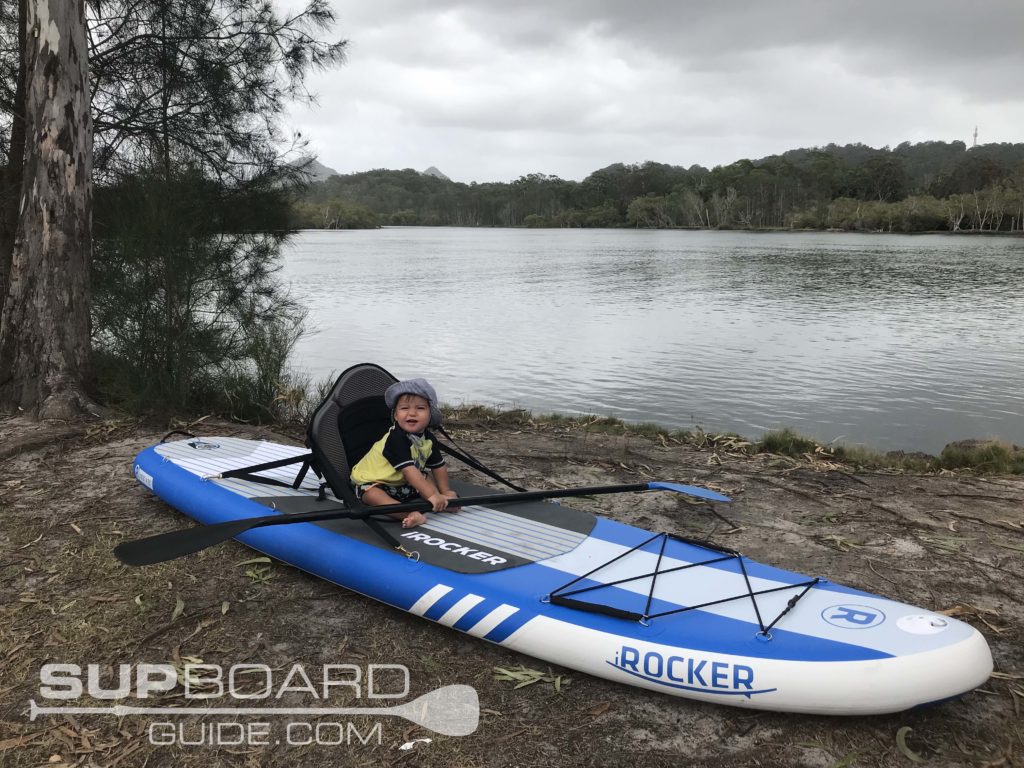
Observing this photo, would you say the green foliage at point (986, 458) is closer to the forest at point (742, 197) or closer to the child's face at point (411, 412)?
the child's face at point (411, 412)

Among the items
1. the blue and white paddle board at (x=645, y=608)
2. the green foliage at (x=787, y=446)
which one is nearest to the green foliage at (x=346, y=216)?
the green foliage at (x=787, y=446)

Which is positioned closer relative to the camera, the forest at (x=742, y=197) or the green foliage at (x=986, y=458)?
the green foliage at (x=986, y=458)

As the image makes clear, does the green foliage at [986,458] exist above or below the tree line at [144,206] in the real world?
below

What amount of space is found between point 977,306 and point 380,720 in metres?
23.0

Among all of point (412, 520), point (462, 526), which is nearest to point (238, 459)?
point (412, 520)

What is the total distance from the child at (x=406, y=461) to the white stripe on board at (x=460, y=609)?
758mm

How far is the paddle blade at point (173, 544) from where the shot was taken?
3.33m

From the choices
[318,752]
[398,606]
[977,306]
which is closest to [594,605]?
[398,606]

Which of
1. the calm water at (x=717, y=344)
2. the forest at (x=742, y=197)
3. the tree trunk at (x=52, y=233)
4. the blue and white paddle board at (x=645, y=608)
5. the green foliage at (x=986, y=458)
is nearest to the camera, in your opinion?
the blue and white paddle board at (x=645, y=608)

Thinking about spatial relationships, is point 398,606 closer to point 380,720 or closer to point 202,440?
point 380,720

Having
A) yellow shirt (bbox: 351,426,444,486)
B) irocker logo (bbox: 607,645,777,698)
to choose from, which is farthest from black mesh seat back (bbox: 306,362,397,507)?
irocker logo (bbox: 607,645,777,698)

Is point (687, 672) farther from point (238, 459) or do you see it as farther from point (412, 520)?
point (238, 459)

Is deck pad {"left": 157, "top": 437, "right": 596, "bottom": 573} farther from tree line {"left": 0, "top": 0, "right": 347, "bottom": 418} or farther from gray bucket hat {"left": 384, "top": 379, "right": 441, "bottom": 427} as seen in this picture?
tree line {"left": 0, "top": 0, "right": 347, "bottom": 418}

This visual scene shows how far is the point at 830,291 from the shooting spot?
2477 cm
